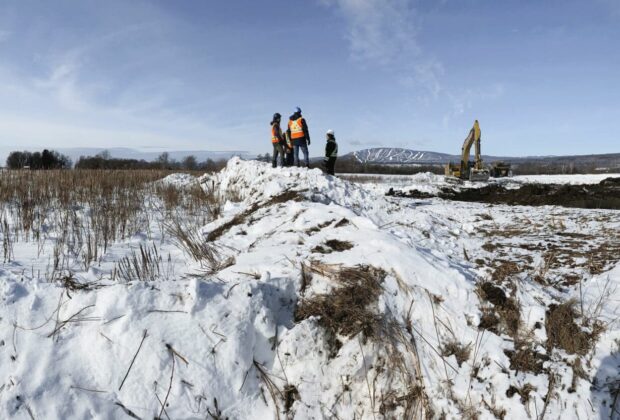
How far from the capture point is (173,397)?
2115mm

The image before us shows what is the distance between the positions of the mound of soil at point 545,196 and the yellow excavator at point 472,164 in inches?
194

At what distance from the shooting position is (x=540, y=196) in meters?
12.1

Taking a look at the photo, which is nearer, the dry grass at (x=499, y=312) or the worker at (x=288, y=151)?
the dry grass at (x=499, y=312)

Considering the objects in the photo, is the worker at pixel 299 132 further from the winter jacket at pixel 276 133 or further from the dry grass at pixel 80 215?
the dry grass at pixel 80 215

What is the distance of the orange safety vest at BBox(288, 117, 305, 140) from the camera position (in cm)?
1066

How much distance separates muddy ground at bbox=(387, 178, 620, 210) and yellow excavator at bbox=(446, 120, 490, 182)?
4.82 meters

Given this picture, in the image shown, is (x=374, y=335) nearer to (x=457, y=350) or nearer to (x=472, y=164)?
(x=457, y=350)

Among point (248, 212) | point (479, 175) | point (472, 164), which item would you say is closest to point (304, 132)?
point (248, 212)

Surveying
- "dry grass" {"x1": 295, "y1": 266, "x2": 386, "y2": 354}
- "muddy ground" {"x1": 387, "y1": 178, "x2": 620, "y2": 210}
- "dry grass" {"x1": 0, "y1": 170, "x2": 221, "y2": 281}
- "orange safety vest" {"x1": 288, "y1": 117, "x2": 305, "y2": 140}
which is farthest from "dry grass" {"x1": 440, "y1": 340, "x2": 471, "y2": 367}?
"muddy ground" {"x1": 387, "y1": 178, "x2": 620, "y2": 210}

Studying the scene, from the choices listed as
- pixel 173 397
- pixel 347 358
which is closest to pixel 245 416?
pixel 173 397

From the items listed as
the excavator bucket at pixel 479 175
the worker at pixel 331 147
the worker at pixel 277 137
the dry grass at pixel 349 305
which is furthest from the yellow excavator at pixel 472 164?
the dry grass at pixel 349 305

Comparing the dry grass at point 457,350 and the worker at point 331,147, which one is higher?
the worker at point 331,147

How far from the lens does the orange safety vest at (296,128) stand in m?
10.7

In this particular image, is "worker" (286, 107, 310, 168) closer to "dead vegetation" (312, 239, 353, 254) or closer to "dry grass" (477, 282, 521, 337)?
"dead vegetation" (312, 239, 353, 254)
